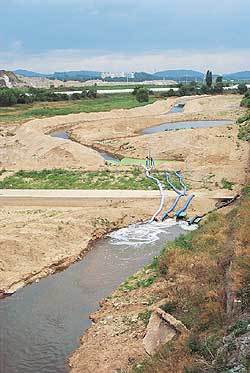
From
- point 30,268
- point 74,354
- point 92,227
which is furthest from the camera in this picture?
point 92,227

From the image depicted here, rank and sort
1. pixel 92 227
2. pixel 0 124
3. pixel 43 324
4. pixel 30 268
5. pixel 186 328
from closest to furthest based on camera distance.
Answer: pixel 186 328, pixel 43 324, pixel 30 268, pixel 92 227, pixel 0 124

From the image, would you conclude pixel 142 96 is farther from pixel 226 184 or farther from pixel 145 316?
pixel 145 316

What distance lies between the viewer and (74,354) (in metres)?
14.4

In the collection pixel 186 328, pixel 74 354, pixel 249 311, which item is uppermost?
pixel 249 311

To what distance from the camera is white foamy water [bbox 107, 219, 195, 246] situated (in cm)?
2288

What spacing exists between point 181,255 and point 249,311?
283 inches

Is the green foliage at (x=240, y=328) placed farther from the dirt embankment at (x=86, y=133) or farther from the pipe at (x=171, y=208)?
the dirt embankment at (x=86, y=133)

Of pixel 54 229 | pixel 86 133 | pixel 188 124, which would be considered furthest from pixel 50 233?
pixel 188 124

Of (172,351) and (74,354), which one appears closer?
(172,351)

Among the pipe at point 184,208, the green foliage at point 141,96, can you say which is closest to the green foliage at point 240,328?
the pipe at point 184,208

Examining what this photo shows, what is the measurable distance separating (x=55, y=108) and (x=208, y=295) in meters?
68.8

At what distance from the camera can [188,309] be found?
13.9m

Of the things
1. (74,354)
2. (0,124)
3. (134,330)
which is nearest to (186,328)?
(134,330)

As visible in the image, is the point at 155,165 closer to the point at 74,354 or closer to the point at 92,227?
the point at 92,227
